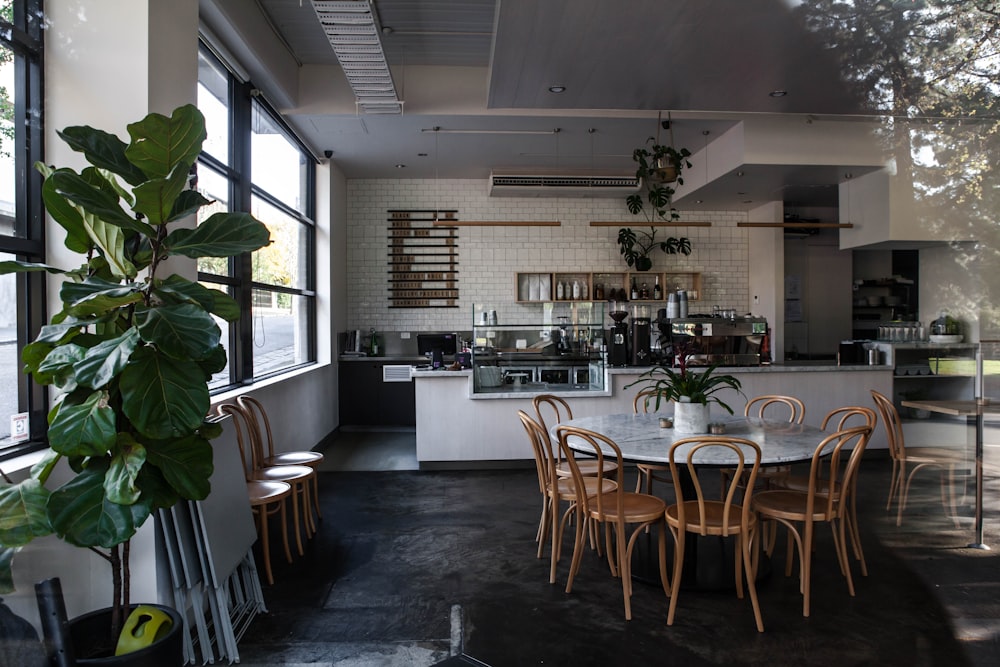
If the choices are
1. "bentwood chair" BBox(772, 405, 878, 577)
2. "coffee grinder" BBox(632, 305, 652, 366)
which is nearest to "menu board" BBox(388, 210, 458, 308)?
"coffee grinder" BBox(632, 305, 652, 366)

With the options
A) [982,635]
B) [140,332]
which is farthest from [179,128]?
[982,635]

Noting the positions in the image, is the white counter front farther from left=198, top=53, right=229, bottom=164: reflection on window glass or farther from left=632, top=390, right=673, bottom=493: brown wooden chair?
left=198, top=53, right=229, bottom=164: reflection on window glass

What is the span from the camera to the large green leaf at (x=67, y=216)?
1938 millimetres

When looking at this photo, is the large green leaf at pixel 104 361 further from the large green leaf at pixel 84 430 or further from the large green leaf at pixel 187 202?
the large green leaf at pixel 187 202

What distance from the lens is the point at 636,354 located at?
571 centimetres

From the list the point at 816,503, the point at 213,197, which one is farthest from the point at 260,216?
the point at 816,503

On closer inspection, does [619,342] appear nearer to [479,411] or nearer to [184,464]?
[479,411]

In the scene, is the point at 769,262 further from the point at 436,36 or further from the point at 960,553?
the point at 960,553

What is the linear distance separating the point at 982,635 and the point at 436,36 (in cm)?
509

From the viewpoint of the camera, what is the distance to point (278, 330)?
592 cm

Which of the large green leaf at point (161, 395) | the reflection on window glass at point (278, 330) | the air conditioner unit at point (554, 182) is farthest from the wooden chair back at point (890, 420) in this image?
the reflection on window glass at point (278, 330)

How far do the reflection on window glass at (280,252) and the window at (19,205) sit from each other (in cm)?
231

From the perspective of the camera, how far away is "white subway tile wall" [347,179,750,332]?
323 inches

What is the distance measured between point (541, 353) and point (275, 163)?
2956mm
